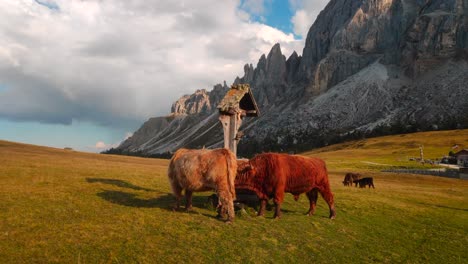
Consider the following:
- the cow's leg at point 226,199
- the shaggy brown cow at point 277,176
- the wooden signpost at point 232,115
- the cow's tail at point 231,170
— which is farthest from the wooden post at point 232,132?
the cow's leg at point 226,199

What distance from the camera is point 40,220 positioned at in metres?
11.6

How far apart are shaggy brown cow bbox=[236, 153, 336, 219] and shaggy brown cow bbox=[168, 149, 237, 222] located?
152 cm

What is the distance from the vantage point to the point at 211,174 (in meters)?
13.7

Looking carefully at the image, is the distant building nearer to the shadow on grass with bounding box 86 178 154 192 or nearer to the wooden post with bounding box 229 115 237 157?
the wooden post with bounding box 229 115 237 157

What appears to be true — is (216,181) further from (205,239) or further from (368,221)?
(368,221)

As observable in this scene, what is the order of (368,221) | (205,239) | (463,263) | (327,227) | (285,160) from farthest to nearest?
1. (368,221)
2. (285,160)
3. (327,227)
4. (463,263)
5. (205,239)

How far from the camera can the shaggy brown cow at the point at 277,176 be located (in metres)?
15.2

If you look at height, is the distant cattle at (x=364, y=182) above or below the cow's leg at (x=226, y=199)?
below

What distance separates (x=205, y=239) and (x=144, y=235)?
2.07 m

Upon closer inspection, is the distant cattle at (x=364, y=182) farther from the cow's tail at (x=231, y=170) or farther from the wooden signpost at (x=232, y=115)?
the cow's tail at (x=231, y=170)

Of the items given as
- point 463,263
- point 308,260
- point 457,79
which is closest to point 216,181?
point 308,260

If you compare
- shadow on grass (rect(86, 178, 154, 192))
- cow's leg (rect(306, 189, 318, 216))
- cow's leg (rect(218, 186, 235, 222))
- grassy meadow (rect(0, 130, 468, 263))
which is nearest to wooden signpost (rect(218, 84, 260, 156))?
grassy meadow (rect(0, 130, 468, 263))

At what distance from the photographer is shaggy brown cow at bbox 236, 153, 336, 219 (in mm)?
15172

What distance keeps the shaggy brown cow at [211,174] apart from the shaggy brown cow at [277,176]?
152 cm
